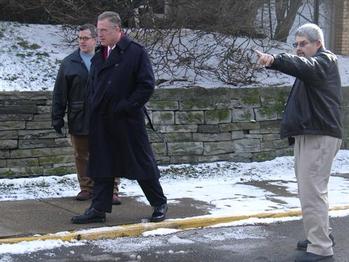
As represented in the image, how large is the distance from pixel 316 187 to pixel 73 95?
2.94 meters

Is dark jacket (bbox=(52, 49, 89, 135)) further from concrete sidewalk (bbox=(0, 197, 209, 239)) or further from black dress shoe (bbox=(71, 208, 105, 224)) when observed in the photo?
black dress shoe (bbox=(71, 208, 105, 224))

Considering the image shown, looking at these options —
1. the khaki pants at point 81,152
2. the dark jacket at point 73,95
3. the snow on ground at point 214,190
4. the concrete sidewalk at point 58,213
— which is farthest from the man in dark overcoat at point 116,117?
the khaki pants at point 81,152

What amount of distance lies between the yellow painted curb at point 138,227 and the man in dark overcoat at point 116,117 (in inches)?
11.1

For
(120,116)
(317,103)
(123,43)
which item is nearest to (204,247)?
(120,116)

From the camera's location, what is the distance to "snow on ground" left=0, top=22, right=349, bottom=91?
8.97m

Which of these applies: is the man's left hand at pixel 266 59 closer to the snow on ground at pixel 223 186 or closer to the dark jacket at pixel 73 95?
the snow on ground at pixel 223 186

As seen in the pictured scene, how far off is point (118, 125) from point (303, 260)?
209 cm

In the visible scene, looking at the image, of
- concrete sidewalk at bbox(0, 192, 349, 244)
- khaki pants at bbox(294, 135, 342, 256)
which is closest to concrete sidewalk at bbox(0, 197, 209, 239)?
concrete sidewalk at bbox(0, 192, 349, 244)

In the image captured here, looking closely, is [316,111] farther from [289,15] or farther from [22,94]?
[289,15]

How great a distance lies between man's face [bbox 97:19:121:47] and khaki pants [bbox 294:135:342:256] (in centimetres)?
205

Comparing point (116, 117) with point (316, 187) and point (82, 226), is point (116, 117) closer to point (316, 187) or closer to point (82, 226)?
point (82, 226)

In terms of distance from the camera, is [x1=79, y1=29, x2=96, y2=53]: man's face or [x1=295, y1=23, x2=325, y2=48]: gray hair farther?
[x1=79, y1=29, x2=96, y2=53]: man's face

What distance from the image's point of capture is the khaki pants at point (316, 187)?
18.1 feet

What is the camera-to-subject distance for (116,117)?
6.42 metres
